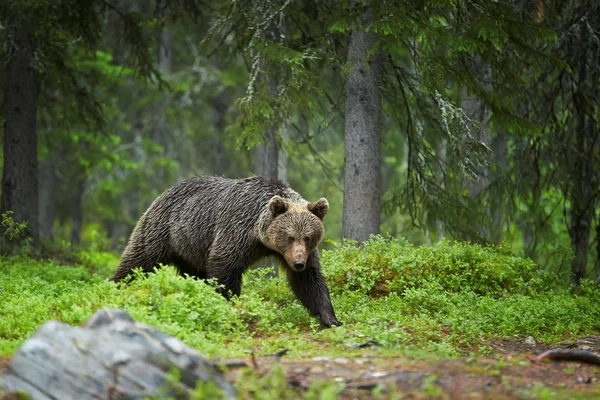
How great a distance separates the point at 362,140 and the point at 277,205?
3060 mm

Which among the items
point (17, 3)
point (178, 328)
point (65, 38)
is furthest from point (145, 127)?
point (178, 328)

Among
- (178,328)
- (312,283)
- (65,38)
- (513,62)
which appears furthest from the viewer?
(65,38)

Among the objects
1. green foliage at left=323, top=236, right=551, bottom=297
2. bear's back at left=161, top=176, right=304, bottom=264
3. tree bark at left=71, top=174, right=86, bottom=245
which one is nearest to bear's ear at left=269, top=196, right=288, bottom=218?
bear's back at left=161, top=176, right=304, bottom=264

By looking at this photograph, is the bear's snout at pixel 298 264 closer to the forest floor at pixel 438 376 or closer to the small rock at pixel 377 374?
the forest floor at pixel 438 376

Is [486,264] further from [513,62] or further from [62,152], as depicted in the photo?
[62,152]

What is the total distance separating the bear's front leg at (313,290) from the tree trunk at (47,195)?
16.6 m

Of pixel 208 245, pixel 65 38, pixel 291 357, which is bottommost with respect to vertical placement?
pixel 291 357

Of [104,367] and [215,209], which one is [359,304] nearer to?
[215,209]

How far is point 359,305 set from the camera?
971cm

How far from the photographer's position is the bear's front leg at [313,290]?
29.3 ft

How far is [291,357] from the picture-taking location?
21.4 ft

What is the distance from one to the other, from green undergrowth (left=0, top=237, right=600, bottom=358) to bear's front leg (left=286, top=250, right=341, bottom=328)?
0.15 metres

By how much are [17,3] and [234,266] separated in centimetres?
613

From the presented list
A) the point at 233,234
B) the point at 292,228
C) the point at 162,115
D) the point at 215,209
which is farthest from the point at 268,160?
the point at 162,115
